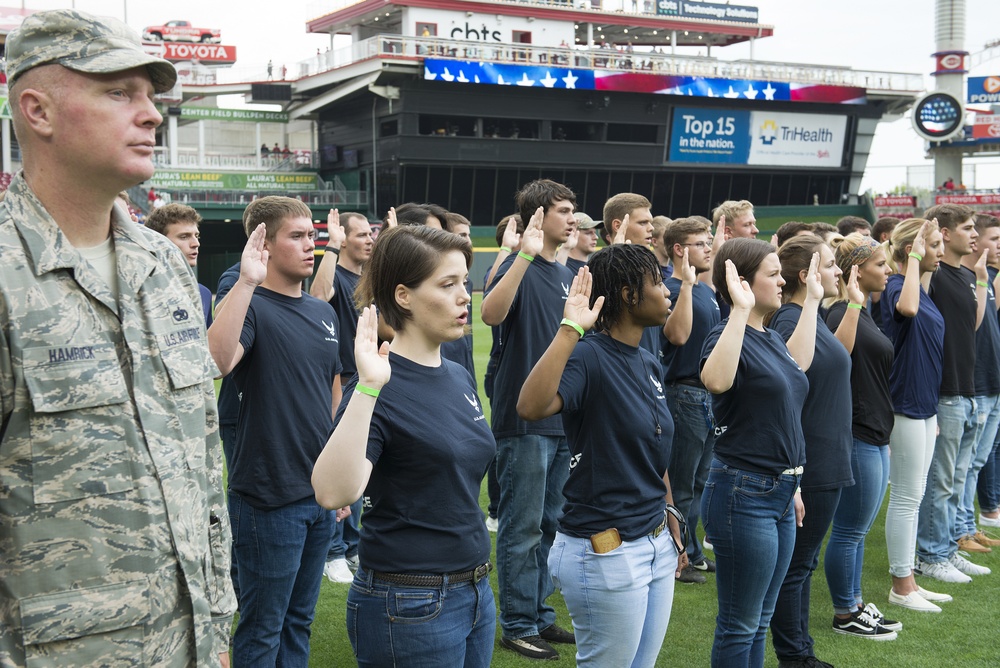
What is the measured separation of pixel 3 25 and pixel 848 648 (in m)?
55.2

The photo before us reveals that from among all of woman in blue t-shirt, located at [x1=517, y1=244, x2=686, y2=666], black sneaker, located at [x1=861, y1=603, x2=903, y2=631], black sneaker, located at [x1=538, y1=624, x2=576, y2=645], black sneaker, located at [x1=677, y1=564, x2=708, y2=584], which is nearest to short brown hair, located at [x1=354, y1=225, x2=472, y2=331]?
woman in blue t-shirt, located at [x1=517, y1=244, x2=686, y2=666]

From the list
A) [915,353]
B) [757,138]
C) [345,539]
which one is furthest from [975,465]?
[757,138]

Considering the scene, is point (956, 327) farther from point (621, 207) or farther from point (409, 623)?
point (409, 623)

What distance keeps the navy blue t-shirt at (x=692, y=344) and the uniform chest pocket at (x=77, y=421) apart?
195 inches

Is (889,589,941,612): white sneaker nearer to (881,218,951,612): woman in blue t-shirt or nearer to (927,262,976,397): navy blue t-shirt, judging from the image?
→ (881,218,951,612): woman in blue t-shirt

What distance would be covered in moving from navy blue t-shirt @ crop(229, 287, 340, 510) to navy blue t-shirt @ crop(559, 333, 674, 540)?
1.08m

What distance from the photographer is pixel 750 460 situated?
441 cm

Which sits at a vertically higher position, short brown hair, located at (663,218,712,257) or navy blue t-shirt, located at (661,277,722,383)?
short brown hair, located at (663,218,712,257)

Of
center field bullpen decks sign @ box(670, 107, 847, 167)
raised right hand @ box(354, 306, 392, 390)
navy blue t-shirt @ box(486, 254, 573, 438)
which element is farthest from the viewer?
center field bullpen decks sign @ box(670, 107, 847, 167)

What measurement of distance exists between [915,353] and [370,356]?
4887mm

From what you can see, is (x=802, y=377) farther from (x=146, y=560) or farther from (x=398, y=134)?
(x=398, y=134)

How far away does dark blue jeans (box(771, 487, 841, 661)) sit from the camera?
4.96 m

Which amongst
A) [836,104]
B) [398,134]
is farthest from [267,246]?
[836,104]

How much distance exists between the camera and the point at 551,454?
5.53 meters
